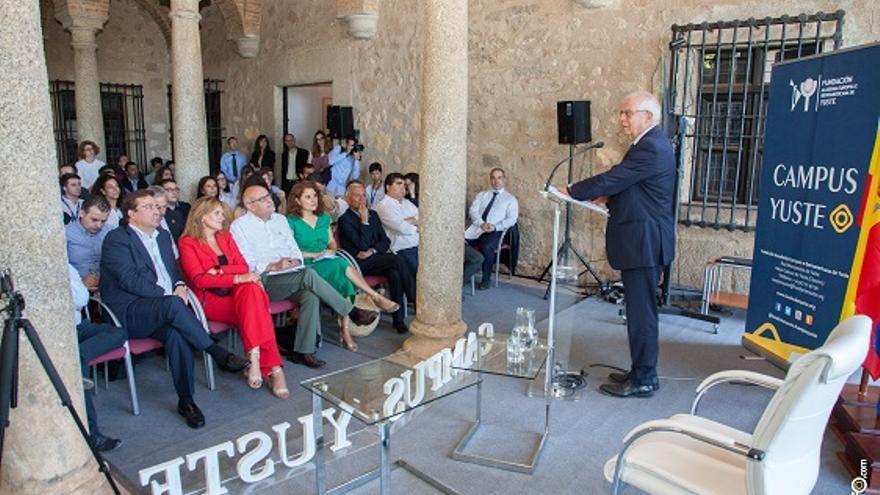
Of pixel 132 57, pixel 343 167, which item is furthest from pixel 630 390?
pixel 132 57

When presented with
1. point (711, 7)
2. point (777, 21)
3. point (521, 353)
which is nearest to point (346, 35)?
point (711, 7)

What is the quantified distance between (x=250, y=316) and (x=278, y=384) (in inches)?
16.4

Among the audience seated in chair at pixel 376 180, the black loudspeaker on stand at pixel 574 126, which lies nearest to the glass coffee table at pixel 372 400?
the black loudspeaker on stand at pixel 574 126

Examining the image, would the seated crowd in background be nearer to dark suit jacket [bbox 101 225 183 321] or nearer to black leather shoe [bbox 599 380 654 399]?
dark suit jacket [bbox 101 225 183 321]

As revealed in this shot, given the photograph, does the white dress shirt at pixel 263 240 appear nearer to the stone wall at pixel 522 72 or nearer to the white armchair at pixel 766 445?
the white armchair at pixel 766 445

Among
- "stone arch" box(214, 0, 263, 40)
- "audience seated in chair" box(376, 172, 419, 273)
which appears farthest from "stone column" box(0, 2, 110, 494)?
"stone arch" box(214, 0, 263, 40)

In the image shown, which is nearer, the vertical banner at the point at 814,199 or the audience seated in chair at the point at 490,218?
the vertical banner at the point at 814,199

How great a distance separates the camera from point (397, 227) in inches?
212

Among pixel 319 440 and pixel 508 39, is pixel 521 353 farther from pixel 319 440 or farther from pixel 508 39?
pixel 508 39

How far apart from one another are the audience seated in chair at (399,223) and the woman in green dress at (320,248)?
2.34 feet

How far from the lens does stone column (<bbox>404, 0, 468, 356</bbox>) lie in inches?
155

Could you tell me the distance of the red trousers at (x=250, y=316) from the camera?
11.8 feet

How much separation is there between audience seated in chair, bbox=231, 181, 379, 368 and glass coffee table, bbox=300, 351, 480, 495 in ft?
4.13

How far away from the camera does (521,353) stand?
3006mm
